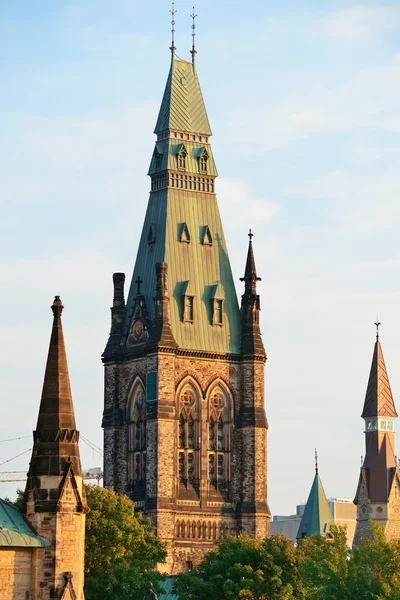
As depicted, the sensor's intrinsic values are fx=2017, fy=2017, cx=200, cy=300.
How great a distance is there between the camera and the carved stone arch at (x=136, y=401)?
155250mm

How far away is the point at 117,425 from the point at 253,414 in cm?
1074

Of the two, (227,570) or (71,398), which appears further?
(227,570)

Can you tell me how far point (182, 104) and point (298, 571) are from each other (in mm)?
50124

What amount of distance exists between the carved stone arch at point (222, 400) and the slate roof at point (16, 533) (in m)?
68.8

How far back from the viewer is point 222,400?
156000mm

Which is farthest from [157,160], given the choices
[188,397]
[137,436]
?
[137,436]

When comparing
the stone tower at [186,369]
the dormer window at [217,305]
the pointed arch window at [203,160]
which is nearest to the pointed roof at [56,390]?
the stone tower at [186,369]

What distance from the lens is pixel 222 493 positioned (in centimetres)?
15475

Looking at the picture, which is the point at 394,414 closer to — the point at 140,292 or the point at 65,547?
the point at 140,292

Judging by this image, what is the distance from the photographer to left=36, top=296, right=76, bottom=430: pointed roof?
87.5 m

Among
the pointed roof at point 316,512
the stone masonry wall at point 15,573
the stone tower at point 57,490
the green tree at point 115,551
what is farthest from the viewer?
the pointed roof at point 316,512

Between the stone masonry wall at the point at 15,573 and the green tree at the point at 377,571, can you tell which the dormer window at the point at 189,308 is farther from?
the stone masonry wall at the point at 15,573

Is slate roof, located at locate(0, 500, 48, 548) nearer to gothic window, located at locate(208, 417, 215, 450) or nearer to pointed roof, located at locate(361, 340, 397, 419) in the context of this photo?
gothic window, located at locate(208, 417, 215, 450)

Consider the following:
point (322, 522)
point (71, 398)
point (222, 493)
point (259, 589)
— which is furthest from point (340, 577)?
point (322, 522)
